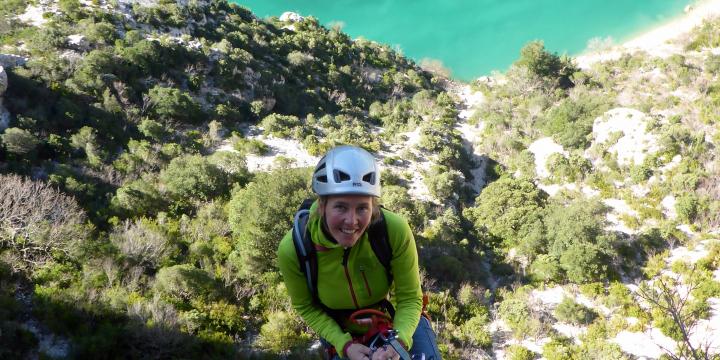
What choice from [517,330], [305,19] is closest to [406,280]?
[517,330]

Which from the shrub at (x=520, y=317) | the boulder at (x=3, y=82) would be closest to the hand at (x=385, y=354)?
the shrub at (x=520, y=317)

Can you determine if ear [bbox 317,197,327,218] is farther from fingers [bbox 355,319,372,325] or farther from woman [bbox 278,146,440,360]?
fingers [bbox 355,319,372,325]

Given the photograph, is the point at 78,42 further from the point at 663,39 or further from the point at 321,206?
the point at 663,39

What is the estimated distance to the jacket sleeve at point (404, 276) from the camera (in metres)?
3.02

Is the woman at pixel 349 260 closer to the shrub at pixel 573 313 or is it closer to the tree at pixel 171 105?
the shrub at pixel 573 313

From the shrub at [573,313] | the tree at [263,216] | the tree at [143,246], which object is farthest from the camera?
the shrub at [573,313]

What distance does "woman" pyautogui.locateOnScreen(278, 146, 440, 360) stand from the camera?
2818 millimetres

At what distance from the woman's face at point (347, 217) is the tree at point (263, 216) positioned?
11.1 meters

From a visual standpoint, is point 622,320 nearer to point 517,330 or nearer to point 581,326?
point 581,326

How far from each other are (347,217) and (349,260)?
45 centimetres

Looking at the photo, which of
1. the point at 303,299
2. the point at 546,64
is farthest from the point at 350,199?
the point at 546,64

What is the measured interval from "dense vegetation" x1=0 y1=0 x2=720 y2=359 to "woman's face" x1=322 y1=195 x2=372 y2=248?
4.43 m

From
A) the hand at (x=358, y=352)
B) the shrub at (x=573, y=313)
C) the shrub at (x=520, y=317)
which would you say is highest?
the hand at (x=358, y=352)

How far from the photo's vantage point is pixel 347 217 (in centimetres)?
280
